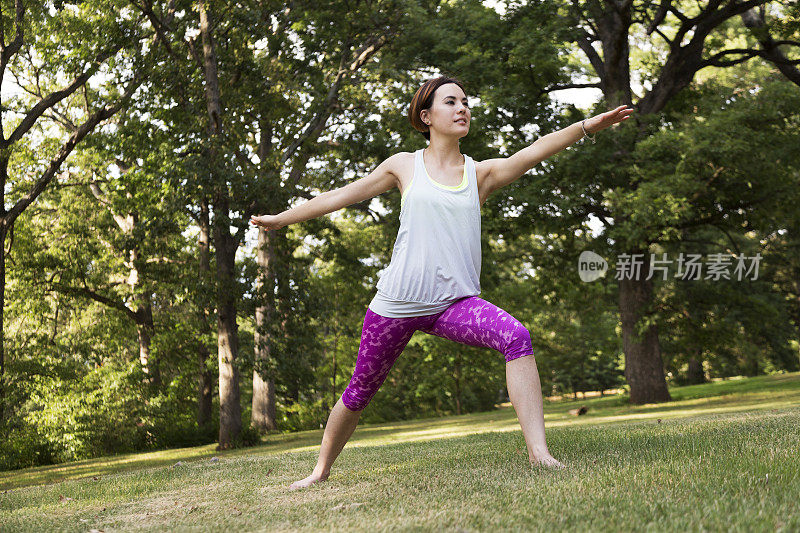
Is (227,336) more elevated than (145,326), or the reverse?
(145,326)

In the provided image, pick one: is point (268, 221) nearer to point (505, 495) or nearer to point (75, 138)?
point (505, 495)

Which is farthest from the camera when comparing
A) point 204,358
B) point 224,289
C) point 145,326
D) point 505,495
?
point 145,326

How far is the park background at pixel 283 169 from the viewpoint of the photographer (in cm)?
1514

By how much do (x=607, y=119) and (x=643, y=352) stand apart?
15914 mm

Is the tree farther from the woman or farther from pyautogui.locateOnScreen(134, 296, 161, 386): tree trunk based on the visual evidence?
the woman

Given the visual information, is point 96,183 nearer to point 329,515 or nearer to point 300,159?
point 300,159

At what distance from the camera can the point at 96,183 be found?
23219 millimetres

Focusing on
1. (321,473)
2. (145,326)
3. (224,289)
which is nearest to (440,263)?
(321,473)

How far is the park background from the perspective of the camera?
15141mm

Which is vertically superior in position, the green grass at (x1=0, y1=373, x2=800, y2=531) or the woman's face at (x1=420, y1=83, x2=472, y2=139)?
the woman's face at (x1=420, y1=83, x2=472, y2=139)

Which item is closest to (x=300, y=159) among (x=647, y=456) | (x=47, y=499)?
(x=47, y=499)

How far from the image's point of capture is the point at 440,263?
4.02 m

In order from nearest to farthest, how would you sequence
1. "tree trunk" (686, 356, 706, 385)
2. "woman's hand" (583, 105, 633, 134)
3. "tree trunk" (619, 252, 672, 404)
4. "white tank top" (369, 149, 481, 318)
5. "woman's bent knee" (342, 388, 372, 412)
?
"white tank top" (369, 149, 481, 318), "woman's hand" (583, 105, 633, 134), "woman's bent knee" (342, 388, 372, 412), "tree trunk" (619, 252, 672, 404), "tree trunk" (686, 356, 706, 385)

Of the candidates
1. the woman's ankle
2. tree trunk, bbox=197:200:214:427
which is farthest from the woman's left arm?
tree trunk, bbox=197:200:214:427
